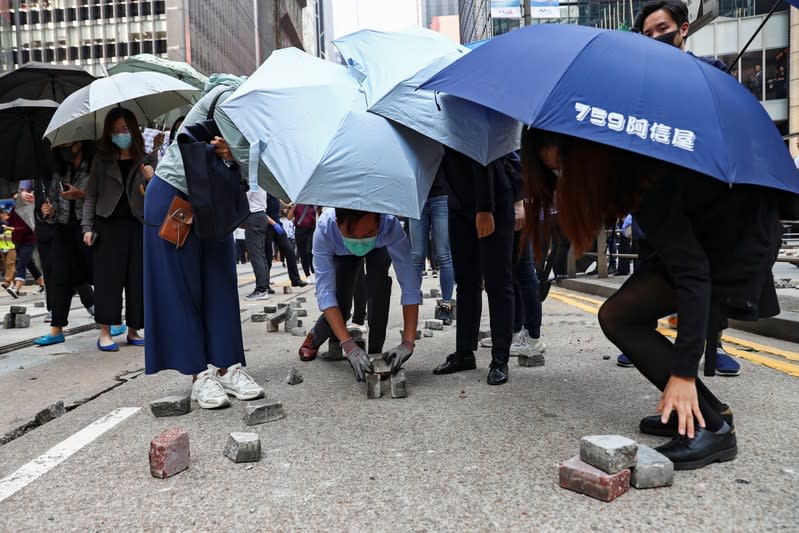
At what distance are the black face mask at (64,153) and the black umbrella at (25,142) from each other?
0.63 meters

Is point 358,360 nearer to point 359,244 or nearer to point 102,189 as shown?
point 359,244

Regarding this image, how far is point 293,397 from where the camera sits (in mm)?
3406

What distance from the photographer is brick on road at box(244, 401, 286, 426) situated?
2.89 metres

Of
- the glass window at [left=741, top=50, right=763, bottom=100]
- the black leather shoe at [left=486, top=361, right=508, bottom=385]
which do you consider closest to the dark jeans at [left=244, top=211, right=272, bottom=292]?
the black leather shoe at [left=486, top=361, right=508, bottom=385]

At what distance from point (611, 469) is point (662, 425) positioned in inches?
27.9

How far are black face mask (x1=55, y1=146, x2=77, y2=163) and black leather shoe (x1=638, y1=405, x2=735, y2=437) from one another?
481cm

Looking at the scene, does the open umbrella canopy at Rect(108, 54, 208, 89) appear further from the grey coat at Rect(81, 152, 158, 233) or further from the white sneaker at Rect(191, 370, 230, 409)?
the white sneaker at Rect(191, 370, 230, 409)

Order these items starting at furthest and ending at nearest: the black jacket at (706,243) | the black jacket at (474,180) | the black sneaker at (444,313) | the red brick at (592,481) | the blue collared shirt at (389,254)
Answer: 1. the black sneaker at (444,313)
2. the blue collared shirt at (389,254)
3. the black jacket at (474,180)
4. the black jacket at (706,243)
5. the red brick at (592,481)

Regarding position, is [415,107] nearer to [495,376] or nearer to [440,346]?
[495,376]

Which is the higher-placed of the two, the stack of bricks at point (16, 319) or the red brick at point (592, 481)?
the red brick at point (592, 481)

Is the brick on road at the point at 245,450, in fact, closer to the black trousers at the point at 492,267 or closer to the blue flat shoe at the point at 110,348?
the black trousers at the point at 492,267

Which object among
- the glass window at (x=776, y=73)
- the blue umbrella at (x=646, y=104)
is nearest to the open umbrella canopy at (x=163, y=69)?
the blue umbrella at (x=646, y=104)

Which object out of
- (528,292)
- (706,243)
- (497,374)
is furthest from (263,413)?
(528,292)

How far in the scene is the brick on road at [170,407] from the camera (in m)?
3.05
